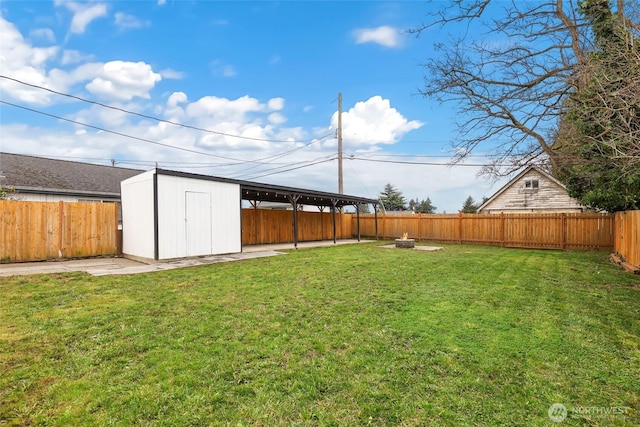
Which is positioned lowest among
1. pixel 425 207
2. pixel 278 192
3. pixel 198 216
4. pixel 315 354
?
pixel 315 354

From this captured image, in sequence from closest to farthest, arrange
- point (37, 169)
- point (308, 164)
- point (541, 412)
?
point (541, 412), point (37, 169), point (308, 164)

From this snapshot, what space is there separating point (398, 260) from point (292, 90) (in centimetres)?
1061

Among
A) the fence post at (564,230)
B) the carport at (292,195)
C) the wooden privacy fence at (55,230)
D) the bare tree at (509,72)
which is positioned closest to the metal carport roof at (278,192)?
the carport at (292,195)

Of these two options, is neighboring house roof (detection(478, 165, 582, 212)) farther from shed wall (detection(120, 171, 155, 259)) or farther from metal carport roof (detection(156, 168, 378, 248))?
shed wall (detection(120, 171, 155, 259))

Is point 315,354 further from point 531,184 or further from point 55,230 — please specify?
point 531,184

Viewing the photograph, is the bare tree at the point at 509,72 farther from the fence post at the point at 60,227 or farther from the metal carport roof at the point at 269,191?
the fence post at the point at 60,227

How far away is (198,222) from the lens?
31.4 feet

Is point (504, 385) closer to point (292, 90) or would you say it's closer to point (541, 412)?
point (541, 412)

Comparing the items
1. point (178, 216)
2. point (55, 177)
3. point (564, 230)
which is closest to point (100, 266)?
point (178, 216)

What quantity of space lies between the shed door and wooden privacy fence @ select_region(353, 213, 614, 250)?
1127 centimetres

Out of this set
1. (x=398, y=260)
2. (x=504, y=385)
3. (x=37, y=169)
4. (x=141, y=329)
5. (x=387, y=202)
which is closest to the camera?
(x=504, y=385)

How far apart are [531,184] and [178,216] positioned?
20.4m

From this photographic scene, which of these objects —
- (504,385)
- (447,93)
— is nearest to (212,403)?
(504,385)

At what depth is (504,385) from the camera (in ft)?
8.19
